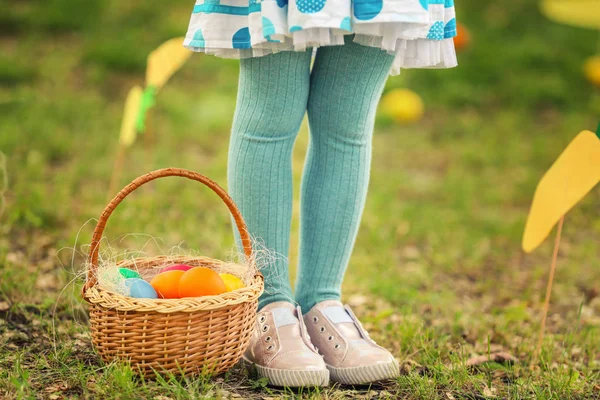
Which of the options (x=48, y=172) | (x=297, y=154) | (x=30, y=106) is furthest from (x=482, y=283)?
(x=30, y=106)

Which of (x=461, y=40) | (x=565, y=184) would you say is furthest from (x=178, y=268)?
(x=461, y=40)

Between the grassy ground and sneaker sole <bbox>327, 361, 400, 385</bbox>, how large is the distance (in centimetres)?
3

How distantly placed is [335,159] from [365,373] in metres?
0.46

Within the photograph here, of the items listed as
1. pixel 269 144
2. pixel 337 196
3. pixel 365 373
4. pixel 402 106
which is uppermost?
pixel 269 144

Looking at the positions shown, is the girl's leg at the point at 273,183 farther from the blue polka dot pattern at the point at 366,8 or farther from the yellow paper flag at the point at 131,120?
the yellow paper flag at the point at 131,120

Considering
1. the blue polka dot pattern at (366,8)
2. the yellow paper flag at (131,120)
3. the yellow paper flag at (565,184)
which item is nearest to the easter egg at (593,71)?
the yellow paper flag at (565,184)

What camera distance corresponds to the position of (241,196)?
1446mm

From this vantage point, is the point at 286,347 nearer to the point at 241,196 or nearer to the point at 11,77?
the point at 241,196

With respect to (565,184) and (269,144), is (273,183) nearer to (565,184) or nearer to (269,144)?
(269,144)

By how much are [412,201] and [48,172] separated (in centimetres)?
164

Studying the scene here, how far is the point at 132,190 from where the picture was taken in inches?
51.3

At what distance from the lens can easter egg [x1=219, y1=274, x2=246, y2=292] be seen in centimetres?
140

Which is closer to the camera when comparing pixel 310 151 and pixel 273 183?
pixel 273 183

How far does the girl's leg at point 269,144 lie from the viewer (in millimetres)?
1378
